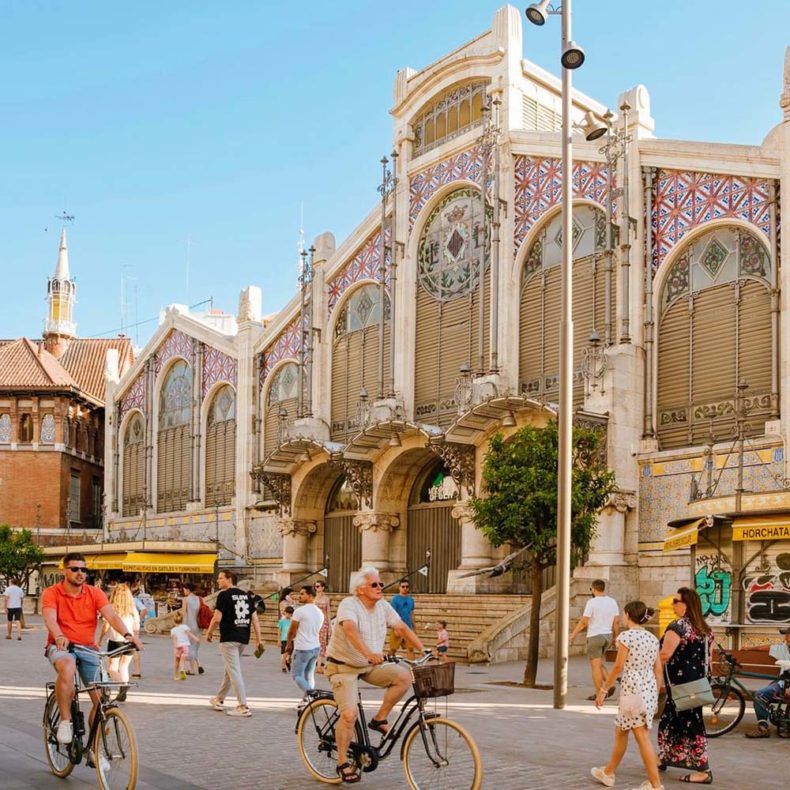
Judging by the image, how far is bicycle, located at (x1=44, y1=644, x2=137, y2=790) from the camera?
28.2 feet

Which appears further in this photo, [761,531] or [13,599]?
[13,599]

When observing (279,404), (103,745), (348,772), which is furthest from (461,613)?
(103,745)

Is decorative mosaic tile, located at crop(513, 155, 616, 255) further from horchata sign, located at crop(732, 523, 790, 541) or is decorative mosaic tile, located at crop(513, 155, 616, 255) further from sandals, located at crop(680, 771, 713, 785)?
sandals, located at crop(680, 771, 713, 785)

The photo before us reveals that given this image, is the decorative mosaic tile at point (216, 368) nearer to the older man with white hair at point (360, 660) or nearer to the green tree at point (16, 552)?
the green tree at point (16, 552)

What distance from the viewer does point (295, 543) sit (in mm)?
36625

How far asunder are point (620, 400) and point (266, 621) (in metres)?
12.0

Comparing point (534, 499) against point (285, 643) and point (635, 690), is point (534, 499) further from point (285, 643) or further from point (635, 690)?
point (635, 690)

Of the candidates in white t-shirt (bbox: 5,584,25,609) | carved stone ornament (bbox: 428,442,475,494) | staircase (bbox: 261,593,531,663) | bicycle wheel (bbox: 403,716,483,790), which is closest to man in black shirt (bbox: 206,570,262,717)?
bicycle wheel (bbox: 403,716,483,790)

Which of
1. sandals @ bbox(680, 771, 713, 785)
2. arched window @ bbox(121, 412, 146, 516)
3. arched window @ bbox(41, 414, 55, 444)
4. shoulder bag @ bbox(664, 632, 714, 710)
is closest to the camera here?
sandals @ bbox(680, 771, 713, 785)

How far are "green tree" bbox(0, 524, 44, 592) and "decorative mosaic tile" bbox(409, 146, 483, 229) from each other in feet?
75.4

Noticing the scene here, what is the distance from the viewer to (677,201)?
26.8 meters

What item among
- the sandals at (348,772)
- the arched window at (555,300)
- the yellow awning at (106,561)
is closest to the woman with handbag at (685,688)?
the sandals at (348,772)

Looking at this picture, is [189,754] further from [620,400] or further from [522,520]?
[620,400]

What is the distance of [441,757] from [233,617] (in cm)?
621
